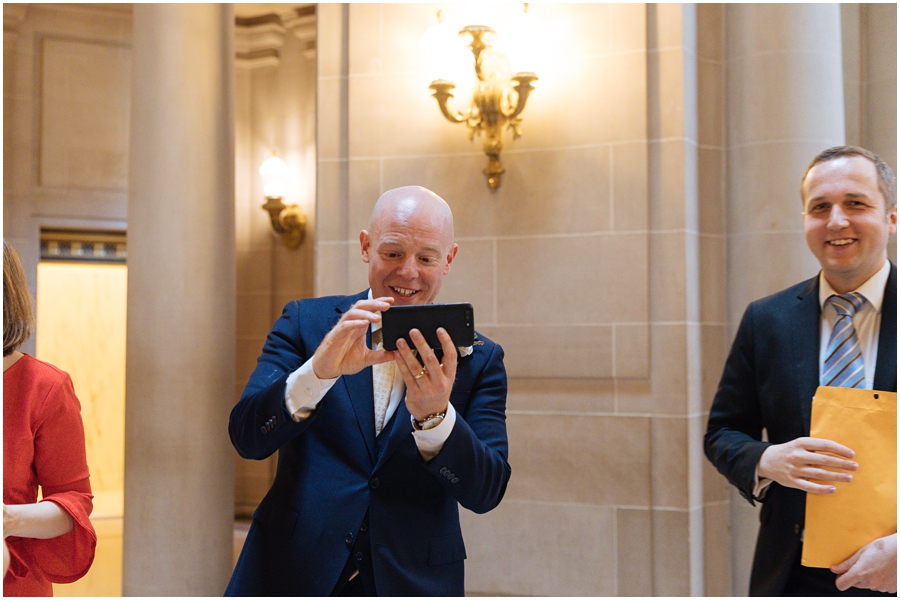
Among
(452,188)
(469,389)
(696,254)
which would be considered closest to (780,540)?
(469,389)

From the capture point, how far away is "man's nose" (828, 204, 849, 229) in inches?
81.8

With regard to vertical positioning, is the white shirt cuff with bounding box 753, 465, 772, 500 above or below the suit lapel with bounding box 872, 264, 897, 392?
below

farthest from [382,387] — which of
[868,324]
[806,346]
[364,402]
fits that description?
[868,324]

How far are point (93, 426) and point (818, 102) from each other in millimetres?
7615

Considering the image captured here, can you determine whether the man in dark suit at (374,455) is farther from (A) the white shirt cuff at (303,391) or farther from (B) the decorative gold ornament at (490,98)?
(B) the decorative gold ornament at (490,98)

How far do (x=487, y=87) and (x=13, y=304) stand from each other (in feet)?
8.84

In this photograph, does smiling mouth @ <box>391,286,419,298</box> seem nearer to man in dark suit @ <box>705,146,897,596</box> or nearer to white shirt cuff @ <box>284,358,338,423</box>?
white shirt cuff @ <box>284,358,338,423</box>

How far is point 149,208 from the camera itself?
4609 millimetres

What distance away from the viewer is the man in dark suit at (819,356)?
2021mm

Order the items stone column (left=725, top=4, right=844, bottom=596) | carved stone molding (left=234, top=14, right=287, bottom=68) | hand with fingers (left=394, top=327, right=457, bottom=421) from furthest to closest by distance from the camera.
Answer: carved stone molding (left=234, top=14, right=287, bottom=68) < stone column (left=725, top=4, right=844, bottom=596) < hand with fingers (left=394, top=327, right=457, bottom=421)

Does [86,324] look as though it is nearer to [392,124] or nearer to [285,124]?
[285,124]

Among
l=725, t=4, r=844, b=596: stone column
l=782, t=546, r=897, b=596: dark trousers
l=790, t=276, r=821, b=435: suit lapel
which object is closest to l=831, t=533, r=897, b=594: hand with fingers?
l=782, t=546, r=897, b=596: dark trousers

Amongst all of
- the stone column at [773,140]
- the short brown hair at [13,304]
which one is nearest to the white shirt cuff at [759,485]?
the short brown hair at [13,304]

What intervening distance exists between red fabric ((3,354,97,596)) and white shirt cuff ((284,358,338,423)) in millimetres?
494
